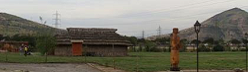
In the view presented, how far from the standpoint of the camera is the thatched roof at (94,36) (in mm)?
48312

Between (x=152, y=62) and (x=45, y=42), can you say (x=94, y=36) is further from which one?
(x=152, y=62)

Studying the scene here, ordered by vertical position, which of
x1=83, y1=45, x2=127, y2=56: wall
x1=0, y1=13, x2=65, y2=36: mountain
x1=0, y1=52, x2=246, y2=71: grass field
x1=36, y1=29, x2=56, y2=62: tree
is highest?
x1=0, y1=13, x2=65, y2=36: mountain

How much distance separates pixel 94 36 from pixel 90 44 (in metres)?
1.88

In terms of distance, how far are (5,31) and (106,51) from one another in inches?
3056

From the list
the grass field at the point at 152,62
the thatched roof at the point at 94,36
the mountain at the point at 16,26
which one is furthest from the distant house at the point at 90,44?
the mountain at the point at 16,26

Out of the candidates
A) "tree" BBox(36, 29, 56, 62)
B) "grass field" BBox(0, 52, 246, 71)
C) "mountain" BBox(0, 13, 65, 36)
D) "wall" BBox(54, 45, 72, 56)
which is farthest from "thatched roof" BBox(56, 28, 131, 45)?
"mountain" BBox(0, 13, 65, 36)

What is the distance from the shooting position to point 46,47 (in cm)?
4350

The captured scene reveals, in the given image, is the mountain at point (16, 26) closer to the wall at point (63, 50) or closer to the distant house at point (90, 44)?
the wall at point (63, 50)

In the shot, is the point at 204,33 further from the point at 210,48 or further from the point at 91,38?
the point at 91,38

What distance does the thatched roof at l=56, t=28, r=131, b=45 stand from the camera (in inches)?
1902

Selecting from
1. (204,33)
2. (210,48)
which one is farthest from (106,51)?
(204,33)

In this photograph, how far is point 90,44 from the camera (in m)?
48.5

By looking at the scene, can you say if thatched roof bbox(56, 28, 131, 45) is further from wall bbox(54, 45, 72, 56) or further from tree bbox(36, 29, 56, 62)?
tree bbox(36, 29, 56, 62)

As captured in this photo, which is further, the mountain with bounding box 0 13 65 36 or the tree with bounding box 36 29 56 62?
the mountain with bounding box 0 13 65 36
